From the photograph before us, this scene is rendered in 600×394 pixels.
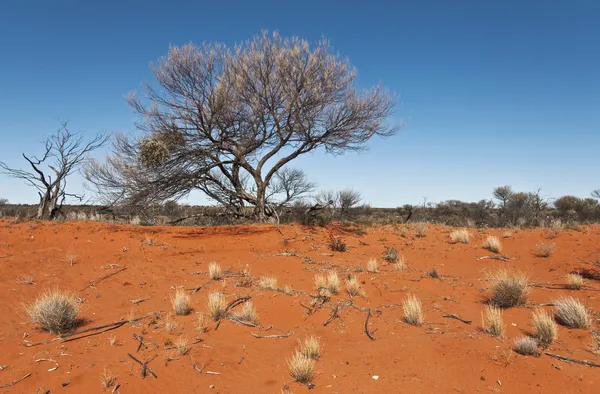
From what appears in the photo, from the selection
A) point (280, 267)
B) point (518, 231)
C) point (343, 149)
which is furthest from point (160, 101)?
point (518, 231)

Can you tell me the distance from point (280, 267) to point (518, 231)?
11.0 meters

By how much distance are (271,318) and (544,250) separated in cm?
1009

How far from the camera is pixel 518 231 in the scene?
1582 cm

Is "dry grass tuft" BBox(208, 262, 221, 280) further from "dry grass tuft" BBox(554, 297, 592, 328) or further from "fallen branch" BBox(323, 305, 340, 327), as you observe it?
"dry grass tuft" BBox(554, 297, 592, 328)

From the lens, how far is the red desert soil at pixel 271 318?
4.88m

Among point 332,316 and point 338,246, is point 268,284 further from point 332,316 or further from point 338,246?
point 338,246

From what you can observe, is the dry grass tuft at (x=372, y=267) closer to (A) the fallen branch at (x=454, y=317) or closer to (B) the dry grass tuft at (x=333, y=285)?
(B) the dry grass tuft at (x=333, y=285)

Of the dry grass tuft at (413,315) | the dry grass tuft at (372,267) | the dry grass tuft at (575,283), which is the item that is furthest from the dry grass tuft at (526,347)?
the dry grass tuft at (372,267)

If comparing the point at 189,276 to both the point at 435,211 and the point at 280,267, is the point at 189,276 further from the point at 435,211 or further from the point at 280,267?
the point at 435,211

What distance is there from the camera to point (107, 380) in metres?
4.70

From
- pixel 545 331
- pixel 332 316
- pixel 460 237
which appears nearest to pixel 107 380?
pixel 332 316

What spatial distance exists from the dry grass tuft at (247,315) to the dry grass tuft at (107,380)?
2.46m

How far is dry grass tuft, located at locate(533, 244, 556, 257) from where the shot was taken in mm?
12273

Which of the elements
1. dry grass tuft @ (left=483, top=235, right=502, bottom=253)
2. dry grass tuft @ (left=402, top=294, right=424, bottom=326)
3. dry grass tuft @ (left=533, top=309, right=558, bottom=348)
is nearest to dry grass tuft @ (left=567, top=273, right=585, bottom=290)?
dry grass tuft @ (left=533, top=309, right=558, bottom=348)
